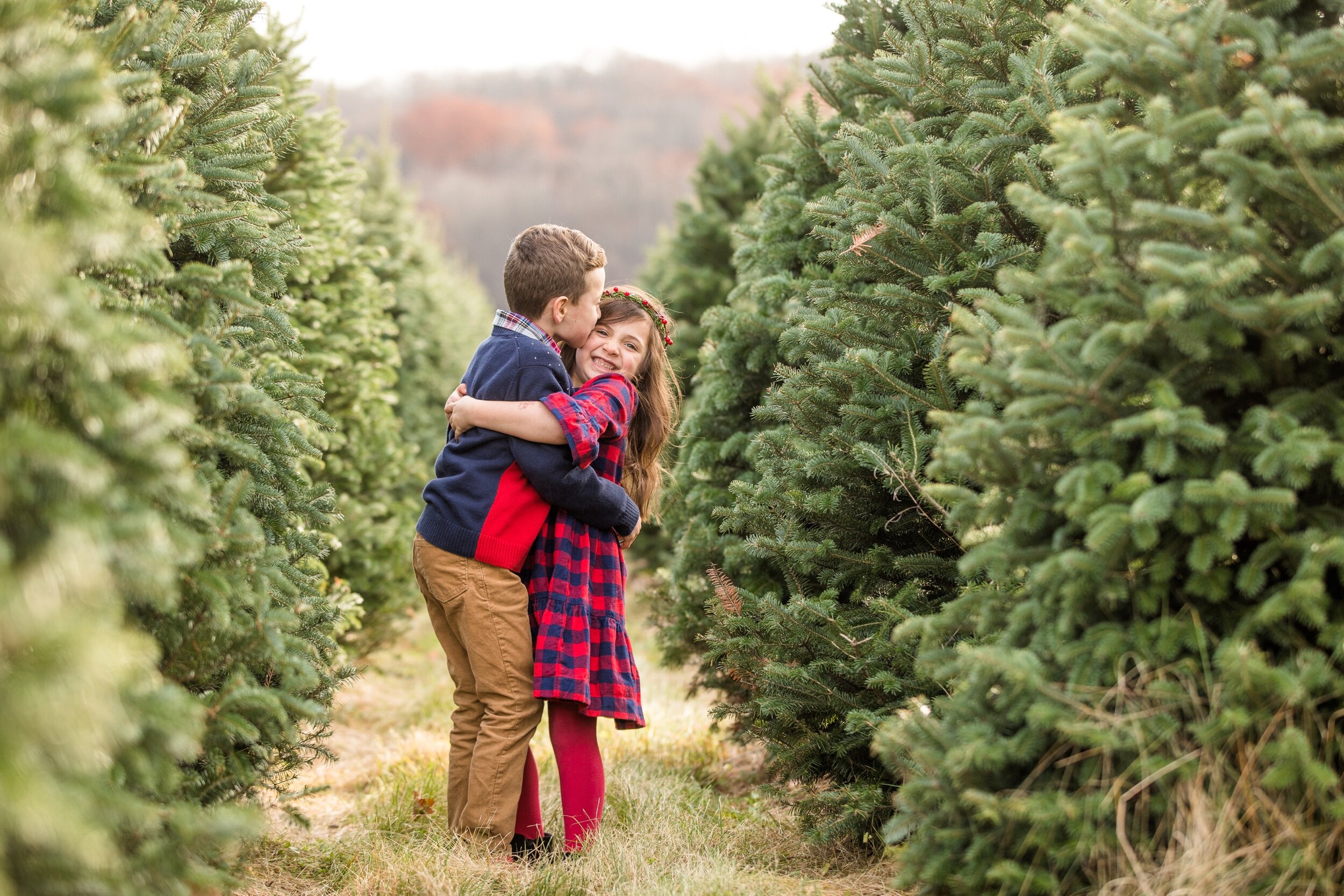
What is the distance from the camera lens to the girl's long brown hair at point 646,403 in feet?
11.4

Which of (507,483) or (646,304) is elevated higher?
(646,304)

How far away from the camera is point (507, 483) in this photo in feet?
9.91

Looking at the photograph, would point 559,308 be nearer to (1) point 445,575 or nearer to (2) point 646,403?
(2) point 646,403

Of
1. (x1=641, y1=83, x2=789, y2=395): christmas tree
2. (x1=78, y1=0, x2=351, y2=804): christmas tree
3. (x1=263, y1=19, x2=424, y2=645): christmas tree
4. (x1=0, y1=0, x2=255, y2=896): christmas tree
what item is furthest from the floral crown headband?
(x1=641, y1=83, x2=789, y2=395): christmas tree

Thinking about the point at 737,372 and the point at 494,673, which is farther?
the point at 737,372

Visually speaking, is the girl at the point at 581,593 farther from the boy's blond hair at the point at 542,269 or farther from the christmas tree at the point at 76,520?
the christmas tree at the point at 76,520

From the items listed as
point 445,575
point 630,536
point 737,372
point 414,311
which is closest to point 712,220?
point 414,311

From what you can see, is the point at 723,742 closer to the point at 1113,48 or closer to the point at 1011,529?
the point at 1011,529

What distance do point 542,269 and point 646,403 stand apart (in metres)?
0.66

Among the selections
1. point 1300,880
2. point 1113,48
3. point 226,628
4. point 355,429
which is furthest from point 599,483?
point 355,429

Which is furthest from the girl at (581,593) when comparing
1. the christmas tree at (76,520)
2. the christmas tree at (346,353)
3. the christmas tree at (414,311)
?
the christmas tree at (414,311)

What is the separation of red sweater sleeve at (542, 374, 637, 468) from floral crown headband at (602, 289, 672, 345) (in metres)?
0.31

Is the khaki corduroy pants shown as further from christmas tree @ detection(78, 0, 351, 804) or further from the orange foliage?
the orange foliage

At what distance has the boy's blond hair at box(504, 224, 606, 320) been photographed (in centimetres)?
316
